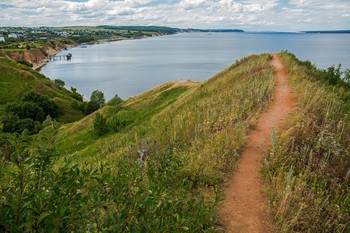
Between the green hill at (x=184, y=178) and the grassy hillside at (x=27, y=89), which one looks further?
the grassy hillside at (x=27, y=89)

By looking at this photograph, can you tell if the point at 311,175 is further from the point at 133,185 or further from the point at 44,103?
the point at 44,103

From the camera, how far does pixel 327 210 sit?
5887 millimetres

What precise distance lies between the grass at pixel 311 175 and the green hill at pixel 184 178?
0.02 metres

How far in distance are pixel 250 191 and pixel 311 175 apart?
138 cm

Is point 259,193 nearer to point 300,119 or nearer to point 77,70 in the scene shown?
point 300,119

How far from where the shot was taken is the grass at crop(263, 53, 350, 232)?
560cm

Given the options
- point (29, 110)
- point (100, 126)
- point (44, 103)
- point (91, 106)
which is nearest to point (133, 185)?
point (100, 126)

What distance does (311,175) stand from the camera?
272 inches

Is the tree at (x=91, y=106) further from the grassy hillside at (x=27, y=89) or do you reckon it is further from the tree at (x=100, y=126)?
the tree at (x=100, y=126)

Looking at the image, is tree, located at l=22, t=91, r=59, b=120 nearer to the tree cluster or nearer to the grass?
the tree cluster

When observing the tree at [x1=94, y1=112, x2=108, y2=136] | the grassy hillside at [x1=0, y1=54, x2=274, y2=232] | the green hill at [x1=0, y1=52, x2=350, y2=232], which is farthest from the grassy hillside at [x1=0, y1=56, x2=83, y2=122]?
the grassy hillside at [x1=0, y1=54, x2=274, y2=232]

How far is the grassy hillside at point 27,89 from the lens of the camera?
210 ft

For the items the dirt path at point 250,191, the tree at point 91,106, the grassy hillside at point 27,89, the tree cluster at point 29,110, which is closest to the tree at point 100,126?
the dirt path at point 250,191

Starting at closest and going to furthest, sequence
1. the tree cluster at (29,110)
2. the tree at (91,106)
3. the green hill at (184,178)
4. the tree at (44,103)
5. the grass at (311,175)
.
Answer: the green hill at (184,178) → the grass at (311,175) → the tree cluster at (29,110) → the tree at (44,103) → the tree at (91,106)
